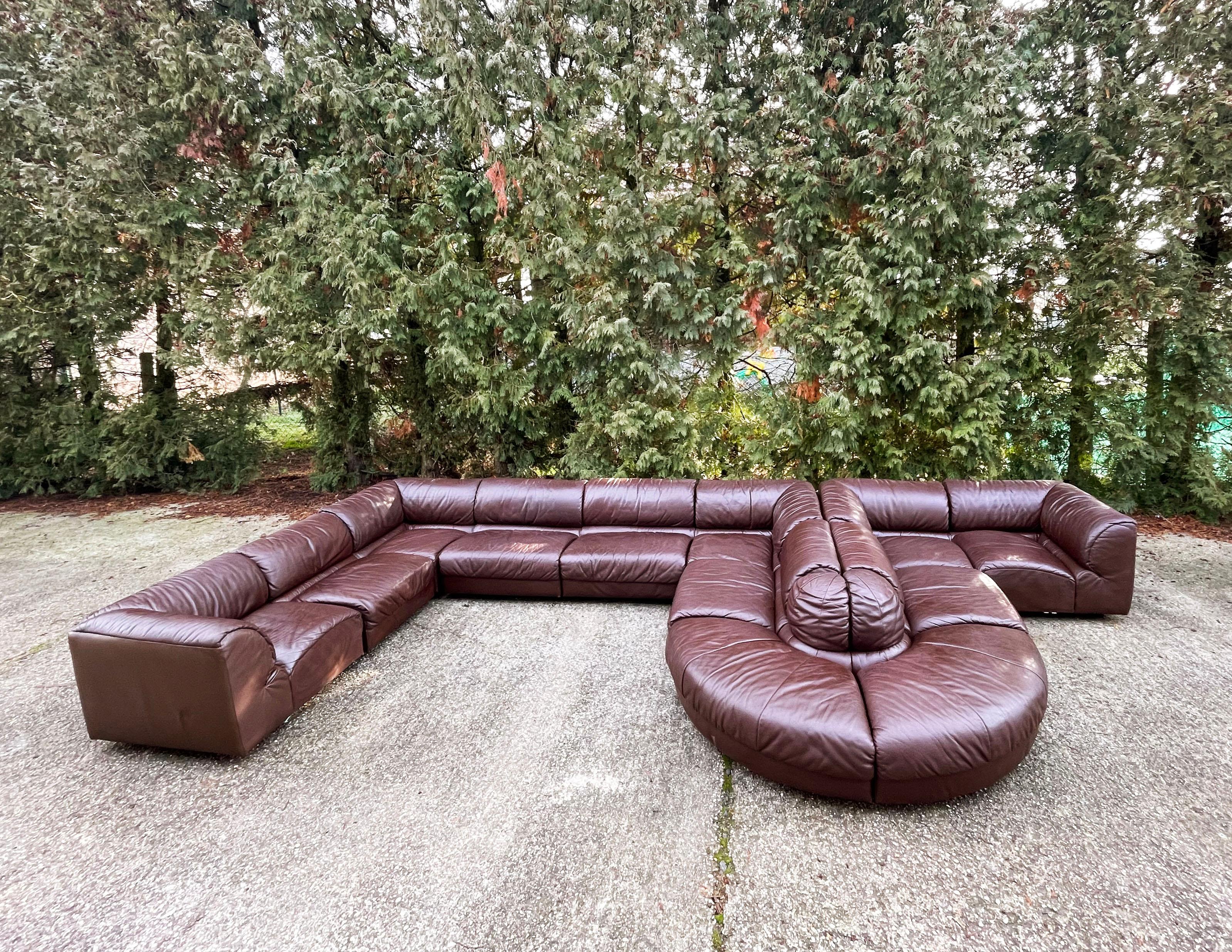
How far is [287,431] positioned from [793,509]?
7.24m

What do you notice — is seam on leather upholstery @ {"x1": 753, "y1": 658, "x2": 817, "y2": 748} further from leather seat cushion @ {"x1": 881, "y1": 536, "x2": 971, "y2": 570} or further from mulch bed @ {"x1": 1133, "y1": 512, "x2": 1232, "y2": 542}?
mulch bed @ {"x1": 1133, "y1": 512, "x2": 1232, "y2": 542}

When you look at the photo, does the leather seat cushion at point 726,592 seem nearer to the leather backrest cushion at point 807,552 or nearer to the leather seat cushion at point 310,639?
the leather backrest cushion at point 807,552

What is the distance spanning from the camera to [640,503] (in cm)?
468

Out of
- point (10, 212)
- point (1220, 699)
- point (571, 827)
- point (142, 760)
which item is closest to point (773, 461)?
point (1220, 699)

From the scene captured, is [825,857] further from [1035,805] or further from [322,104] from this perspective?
[322,104]

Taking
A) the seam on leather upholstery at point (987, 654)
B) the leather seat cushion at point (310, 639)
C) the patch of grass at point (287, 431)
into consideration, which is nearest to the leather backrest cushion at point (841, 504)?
the seam on leather upholstery at point (987, 654)

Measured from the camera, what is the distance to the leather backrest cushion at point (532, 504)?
15.5 ft

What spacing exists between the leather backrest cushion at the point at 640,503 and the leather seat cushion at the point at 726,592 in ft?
2.57

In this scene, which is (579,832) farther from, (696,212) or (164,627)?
(696,212)

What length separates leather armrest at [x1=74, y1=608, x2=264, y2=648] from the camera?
249 centimetres

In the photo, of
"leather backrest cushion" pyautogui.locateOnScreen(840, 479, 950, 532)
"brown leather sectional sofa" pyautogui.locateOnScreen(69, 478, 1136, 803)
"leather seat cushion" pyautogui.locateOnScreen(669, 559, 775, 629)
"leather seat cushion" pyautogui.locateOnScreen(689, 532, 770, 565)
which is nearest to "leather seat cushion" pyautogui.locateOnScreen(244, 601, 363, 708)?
"brown leather sectional sofa" pyautogui.locateOnScreen(69, 478, 1136, 803)

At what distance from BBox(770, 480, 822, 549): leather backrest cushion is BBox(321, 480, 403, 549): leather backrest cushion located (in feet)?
9.20

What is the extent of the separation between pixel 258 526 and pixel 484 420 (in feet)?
8.23

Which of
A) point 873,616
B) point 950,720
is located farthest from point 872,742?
point 873,616
